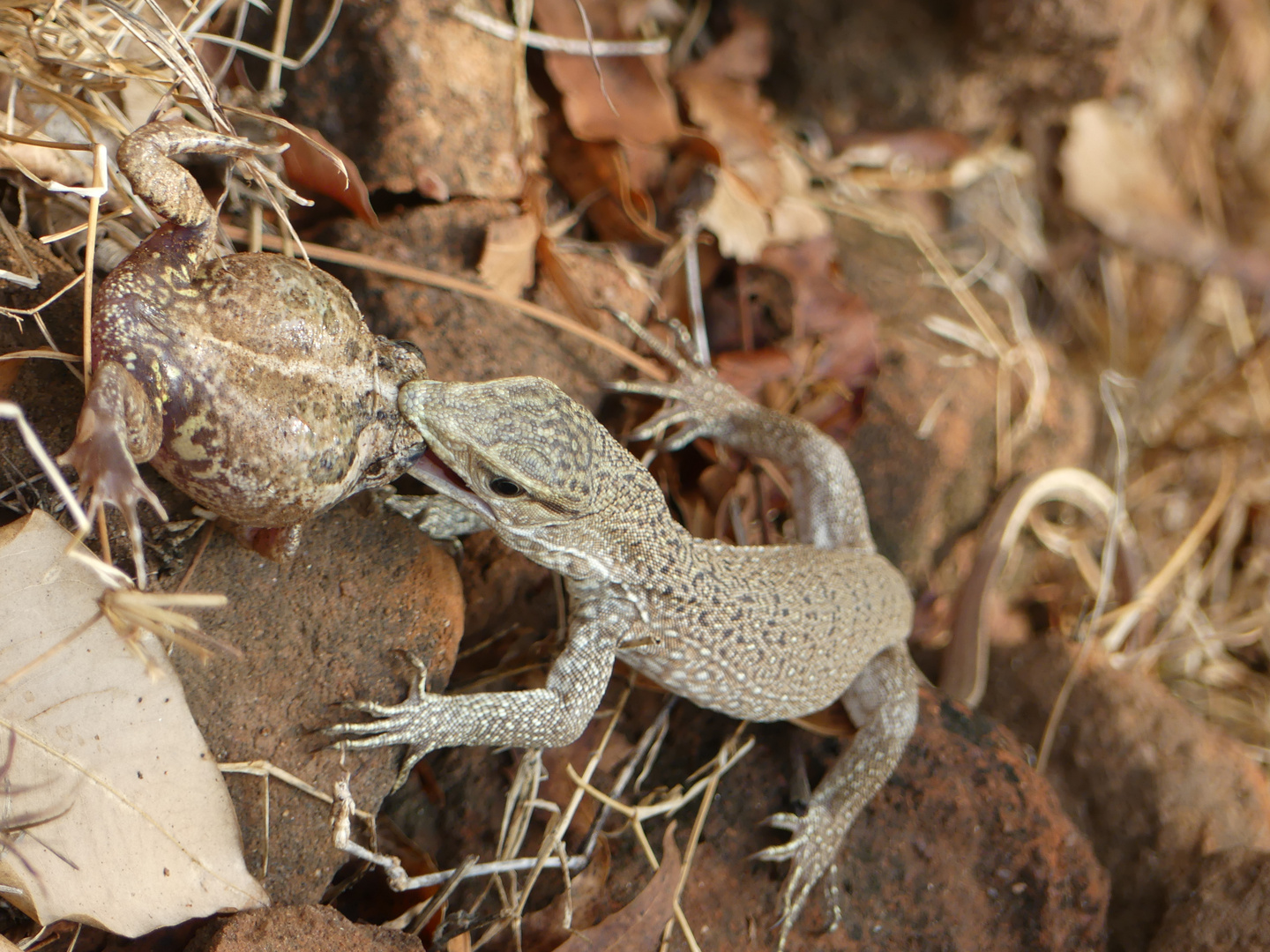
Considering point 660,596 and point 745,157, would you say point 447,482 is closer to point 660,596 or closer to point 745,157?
point 660,596

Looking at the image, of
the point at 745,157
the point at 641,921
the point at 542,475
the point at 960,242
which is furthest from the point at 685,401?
the point at 960,242

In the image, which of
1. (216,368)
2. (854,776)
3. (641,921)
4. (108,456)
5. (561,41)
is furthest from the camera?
(561,41)

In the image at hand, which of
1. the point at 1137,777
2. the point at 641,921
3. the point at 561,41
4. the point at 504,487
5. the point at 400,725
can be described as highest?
the point at 561,41

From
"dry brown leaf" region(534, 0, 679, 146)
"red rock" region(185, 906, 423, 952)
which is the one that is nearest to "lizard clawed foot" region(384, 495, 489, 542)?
"red rock" region(185, 906, 423, 952)

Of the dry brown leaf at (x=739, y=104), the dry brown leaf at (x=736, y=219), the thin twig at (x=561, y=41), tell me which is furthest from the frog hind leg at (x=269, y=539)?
the dry brown leaf at (x=739, y=104)

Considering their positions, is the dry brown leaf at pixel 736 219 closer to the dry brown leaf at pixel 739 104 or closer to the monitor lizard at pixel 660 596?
the dry brown leaf at pixel 739 104

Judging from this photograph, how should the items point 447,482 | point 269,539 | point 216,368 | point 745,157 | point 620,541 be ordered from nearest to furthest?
1. point 216,368
2. point 269,539
3. point 447,482
4. point 620,541
5. point 745,157

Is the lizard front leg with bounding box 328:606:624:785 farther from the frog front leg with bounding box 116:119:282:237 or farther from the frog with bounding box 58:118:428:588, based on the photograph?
the frog front leg with bounding box 116:119:282:237
